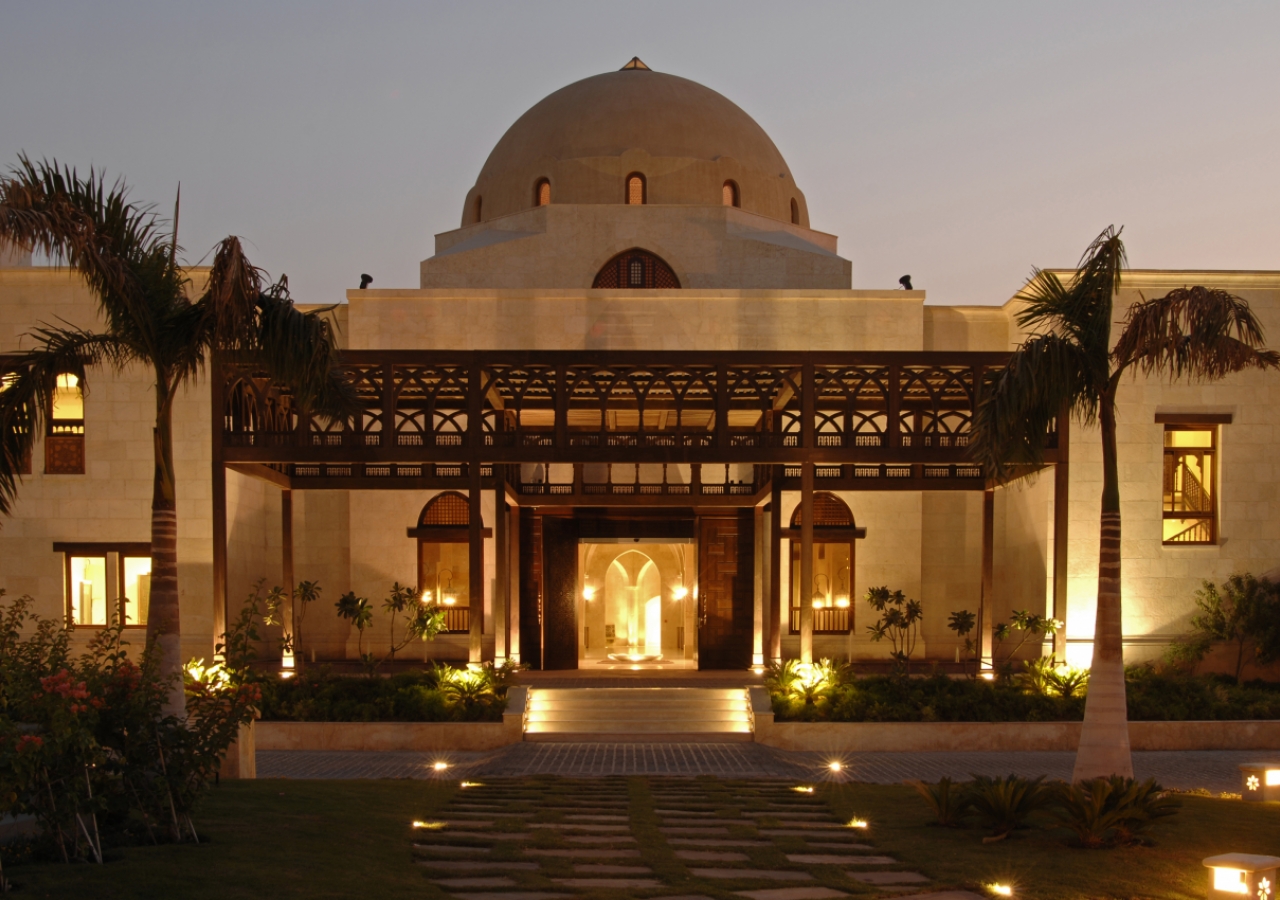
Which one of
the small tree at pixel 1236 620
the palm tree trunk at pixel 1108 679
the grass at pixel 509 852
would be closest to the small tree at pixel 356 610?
the grass at pixel 509 852

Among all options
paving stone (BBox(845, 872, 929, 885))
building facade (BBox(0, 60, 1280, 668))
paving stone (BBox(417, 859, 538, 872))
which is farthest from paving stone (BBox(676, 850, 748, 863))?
building facade (BBox(0, 60, 1280, 668))

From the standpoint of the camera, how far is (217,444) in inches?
741

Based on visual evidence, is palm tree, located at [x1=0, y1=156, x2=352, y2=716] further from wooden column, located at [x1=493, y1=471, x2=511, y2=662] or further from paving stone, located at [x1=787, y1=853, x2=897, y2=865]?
wooden column, located at [x1=493, y1=471, x2=511, y2=662]

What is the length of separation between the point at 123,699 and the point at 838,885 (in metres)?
5.69

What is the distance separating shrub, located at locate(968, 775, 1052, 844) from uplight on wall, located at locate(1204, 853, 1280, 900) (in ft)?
7.75

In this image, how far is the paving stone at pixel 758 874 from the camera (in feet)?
30.1

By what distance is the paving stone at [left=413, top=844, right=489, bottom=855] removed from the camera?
388 inches

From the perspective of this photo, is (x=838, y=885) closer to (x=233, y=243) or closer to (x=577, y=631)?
(x=233, y=243)

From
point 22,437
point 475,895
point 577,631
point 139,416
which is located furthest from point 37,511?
point 475,895

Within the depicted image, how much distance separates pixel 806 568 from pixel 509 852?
10.4 metres

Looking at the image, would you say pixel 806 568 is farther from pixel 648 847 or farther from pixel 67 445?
pixel 67 445

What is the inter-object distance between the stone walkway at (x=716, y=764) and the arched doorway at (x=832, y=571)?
930 cm

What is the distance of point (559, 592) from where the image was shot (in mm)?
26141

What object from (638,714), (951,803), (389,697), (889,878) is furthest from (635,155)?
(889,878)
